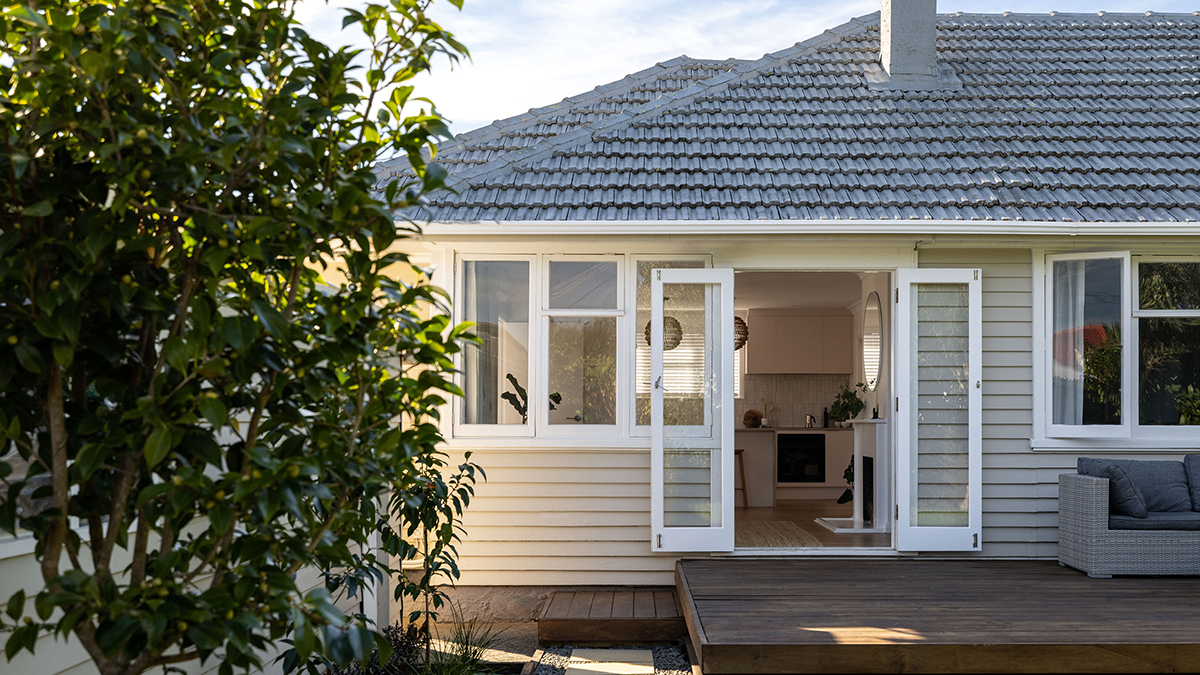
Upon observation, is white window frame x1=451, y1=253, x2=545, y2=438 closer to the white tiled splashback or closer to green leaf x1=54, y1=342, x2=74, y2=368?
green leaf x1=54, y1=342, x2=74, y2=368

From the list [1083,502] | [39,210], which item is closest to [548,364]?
[1083,502]

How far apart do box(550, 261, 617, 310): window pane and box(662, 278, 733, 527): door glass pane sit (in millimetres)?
404

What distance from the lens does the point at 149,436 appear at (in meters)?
1.77

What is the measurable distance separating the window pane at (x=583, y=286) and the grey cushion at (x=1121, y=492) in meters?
3.28

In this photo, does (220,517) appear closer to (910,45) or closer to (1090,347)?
(1090,347)

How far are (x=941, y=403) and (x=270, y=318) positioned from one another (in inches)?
199

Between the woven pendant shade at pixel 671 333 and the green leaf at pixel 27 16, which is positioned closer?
the green leaf at pixel 27 16

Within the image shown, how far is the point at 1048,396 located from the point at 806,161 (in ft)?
7.69

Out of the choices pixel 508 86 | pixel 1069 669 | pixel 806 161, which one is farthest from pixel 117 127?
pixel 508 86

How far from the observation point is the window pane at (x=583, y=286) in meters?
5.95

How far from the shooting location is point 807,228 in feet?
18.2

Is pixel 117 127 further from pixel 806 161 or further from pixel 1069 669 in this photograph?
pixel 806 161

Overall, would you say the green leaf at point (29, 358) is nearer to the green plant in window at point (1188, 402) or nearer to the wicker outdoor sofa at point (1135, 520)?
the wicker outdoor sofa at point (1135, 520)

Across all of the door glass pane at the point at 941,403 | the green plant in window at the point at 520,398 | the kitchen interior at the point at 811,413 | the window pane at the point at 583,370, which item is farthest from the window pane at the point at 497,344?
the door glass pane at the point at 941,403
